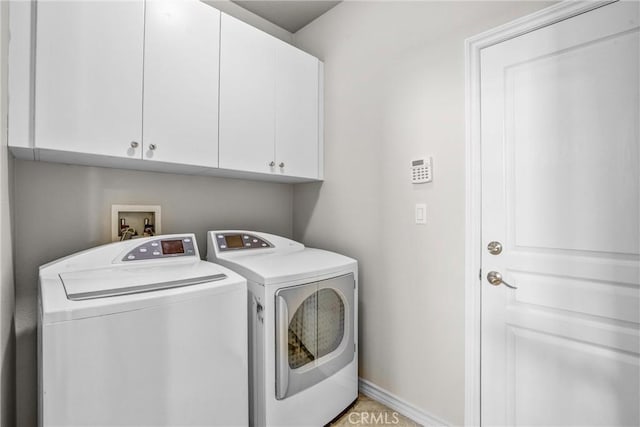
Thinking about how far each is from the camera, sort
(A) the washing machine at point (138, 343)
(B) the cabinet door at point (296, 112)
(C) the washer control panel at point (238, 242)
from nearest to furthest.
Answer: (A) the washing machine at point (138, 343), (C) the washer control panel at point (238, 242), (B) the cabinet door at point (296, 112)

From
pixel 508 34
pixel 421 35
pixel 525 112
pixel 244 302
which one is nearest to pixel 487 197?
pixel 525 112

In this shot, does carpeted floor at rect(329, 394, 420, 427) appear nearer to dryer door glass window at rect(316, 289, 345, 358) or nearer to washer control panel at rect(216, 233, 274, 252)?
dryer door glass window at rect(316, 289, 345, 358)

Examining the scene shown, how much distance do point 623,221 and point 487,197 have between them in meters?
0.49

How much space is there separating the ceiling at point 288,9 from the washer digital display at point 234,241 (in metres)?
1.66

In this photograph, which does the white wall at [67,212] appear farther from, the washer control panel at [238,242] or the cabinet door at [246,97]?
the cabinet door at [246,97]

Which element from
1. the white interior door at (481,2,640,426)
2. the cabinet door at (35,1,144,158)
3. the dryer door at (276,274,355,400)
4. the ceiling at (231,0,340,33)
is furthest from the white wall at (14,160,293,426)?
the white interior door at (481,2,640,426)

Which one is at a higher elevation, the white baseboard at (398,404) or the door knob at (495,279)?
the door knob at (495,279)

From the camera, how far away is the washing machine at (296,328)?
1.48 metres

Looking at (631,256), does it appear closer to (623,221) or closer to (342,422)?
(623,221)

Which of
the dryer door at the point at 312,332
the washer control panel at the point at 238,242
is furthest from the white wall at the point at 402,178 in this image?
the washer control panel at the point at 238,242

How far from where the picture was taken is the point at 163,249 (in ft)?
5.45

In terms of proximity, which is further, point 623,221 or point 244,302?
point 244,302

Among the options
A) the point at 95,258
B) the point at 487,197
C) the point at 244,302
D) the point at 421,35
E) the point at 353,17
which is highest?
the point at 353,17

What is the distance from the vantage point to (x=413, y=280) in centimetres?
182
